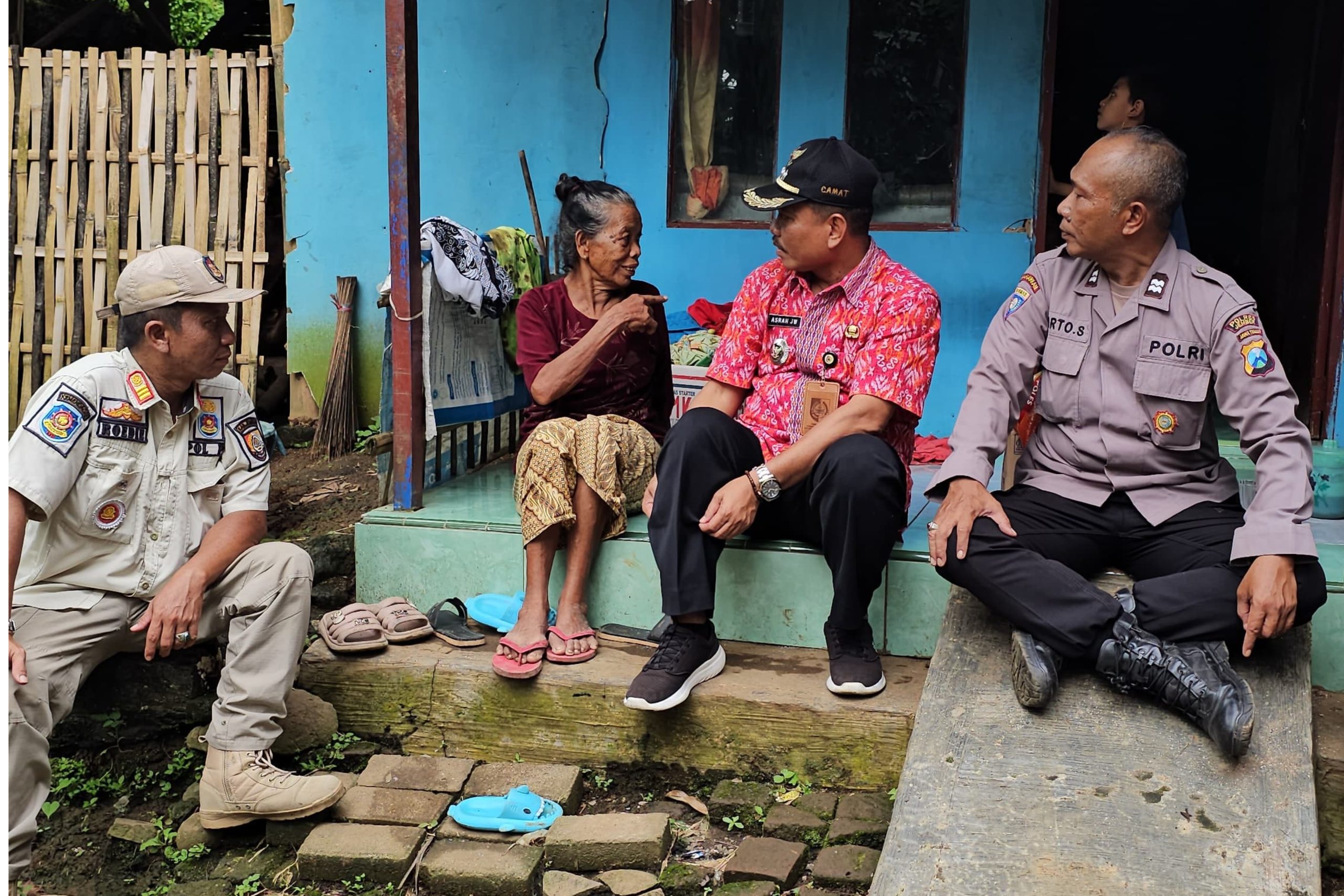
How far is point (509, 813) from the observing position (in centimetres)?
322

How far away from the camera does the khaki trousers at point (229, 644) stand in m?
3.05

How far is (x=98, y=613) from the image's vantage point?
10.5 feet

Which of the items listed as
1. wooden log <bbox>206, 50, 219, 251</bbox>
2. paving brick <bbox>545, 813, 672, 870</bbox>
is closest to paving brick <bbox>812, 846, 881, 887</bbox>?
paving brick <bbox>545, 813, 672, 870</bbox>

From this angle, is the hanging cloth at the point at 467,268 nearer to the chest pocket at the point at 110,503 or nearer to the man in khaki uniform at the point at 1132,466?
the chest pocket at the point at 110,503

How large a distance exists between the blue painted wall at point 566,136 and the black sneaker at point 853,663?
238 centimetres

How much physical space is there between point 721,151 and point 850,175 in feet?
7.99

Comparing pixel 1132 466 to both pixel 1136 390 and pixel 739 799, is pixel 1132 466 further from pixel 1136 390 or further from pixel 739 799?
pixel 739 799

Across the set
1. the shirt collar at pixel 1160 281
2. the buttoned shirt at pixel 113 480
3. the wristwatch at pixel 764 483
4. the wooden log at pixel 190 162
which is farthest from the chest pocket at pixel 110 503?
the wooden log at pixel 190 162

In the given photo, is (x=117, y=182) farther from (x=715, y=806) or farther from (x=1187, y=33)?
(x=1187, y=33)

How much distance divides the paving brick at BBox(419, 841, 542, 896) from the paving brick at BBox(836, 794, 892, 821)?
81cm

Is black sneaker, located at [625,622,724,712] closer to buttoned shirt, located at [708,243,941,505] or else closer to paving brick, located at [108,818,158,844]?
buttoned shirt, located at [708,243,941,505]

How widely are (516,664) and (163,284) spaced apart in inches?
56.2

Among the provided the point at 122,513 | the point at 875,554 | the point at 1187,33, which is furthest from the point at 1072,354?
the point at 1187,33

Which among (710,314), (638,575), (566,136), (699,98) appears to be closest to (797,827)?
(638,575)
